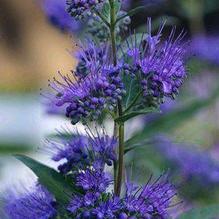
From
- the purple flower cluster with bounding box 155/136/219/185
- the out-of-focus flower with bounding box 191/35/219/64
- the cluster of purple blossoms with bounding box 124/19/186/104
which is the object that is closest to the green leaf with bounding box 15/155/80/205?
the cluster of purple blossoms with bounding box 124/19/186/104

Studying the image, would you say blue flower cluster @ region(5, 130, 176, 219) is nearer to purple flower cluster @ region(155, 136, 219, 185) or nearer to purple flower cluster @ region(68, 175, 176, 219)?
purple flower cluster @ region(68, 175, 176, 219)

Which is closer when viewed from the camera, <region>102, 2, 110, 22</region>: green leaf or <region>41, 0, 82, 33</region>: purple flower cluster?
<region>102, 2, 110, 22</region>: green leaf

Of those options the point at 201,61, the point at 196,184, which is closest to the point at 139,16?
the point at 201,61

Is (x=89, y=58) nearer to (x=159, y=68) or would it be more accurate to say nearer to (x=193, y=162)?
(x=159, y=68)

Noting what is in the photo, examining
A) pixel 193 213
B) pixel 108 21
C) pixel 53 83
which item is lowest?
pixel 193 213

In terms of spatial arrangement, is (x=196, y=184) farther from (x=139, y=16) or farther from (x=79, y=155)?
(x=139, y=16)

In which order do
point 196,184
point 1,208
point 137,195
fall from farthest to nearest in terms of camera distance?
1. point 196,184
2. point 1,208
3. point 137,195

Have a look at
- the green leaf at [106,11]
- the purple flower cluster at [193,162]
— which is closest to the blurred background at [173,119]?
the purple flower cluster at [193,162]
